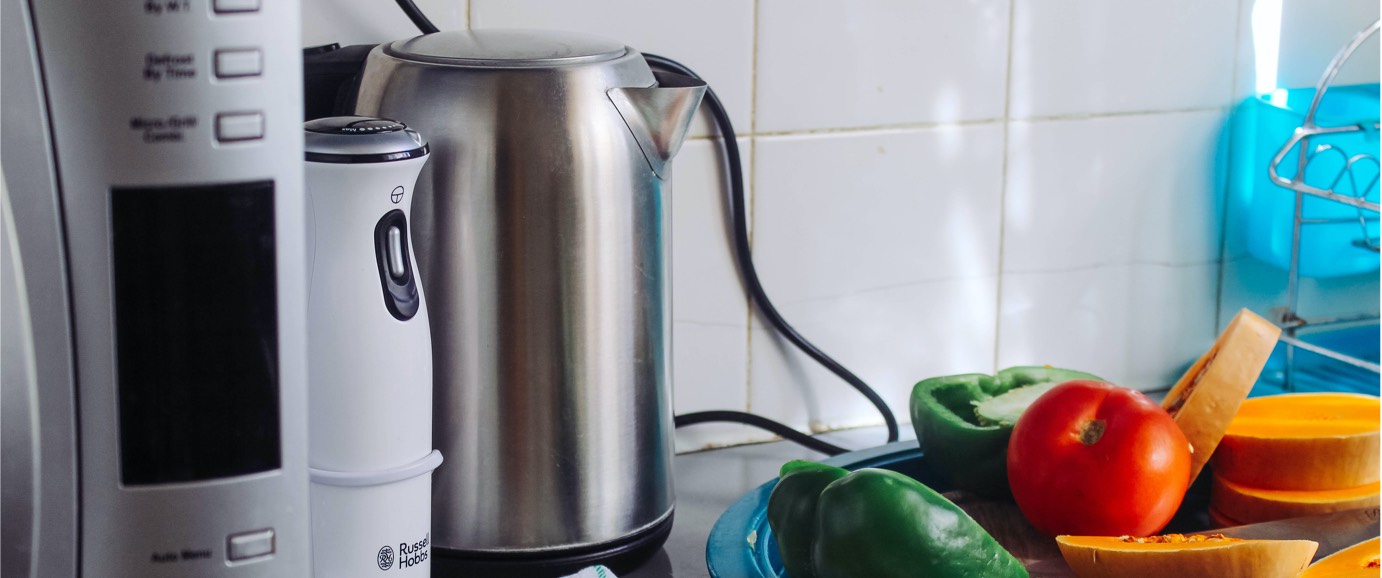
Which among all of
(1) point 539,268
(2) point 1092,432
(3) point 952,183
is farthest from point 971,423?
(1) point 539,268

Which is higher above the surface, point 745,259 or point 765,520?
point 745,259

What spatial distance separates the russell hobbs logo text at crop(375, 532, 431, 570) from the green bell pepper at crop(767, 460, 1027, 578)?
0.57 feet

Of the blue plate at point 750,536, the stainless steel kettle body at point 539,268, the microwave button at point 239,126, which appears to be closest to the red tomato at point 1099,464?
the blue plate at point 750,536

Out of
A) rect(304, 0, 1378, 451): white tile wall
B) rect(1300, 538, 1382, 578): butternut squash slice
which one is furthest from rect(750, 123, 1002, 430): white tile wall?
rect(1300, 538, 1382, 578): butternut squash slice

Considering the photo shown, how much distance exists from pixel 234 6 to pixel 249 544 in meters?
0.17

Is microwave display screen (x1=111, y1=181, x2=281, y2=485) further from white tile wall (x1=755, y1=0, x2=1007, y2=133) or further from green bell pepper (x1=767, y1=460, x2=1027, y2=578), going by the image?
white tile wall (x1=755, y1=0, x2=1007, y2=133)

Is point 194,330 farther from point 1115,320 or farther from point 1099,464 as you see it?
point 1115,320

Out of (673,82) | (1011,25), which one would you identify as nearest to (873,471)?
(673,82)

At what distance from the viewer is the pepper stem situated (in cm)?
69

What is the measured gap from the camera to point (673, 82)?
0.64m

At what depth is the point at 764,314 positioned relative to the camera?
88cm

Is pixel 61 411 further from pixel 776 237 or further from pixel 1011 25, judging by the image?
pixel 1011 25

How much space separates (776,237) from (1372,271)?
1.70ft

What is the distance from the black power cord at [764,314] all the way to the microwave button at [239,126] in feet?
1.35
